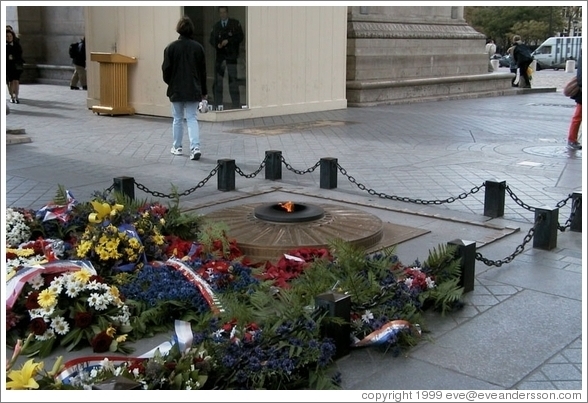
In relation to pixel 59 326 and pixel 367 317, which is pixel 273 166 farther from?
pixel 59 326

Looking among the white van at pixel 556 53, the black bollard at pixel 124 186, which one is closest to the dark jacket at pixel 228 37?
the black bollard at pixel 124 186

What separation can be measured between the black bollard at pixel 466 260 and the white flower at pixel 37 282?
2415 millimetres

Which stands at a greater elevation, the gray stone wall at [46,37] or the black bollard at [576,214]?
the gray stone wall at [46,37]

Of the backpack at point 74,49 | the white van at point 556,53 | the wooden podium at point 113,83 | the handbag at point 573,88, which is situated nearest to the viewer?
the handbag at point 573,88

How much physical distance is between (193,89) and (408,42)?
10.8m

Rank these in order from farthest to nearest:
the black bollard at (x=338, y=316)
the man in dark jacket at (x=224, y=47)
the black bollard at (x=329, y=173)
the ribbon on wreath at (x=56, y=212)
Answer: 1. the man in dark jacket at (x=224, y=47)
2. the black bollard at (x=329, y=173)
3. the ribbon on wreath at (x=56, y=212)
4. the black bollard at (x=338, y=316)

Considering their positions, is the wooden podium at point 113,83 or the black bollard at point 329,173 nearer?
the black bollard at point 329,173

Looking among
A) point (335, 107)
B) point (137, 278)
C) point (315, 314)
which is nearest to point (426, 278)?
point (315, 314)

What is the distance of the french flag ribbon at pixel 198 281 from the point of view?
4.04m

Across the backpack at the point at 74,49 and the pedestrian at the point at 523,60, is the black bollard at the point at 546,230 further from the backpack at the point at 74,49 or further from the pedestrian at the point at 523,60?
the pedestrian at the point at 523,60

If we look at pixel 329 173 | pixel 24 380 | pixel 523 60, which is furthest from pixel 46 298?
pixel 523 60

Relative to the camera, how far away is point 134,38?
14766 millimetres

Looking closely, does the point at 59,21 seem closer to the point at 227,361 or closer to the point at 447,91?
the point at 447,91

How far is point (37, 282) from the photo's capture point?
4.04 m
